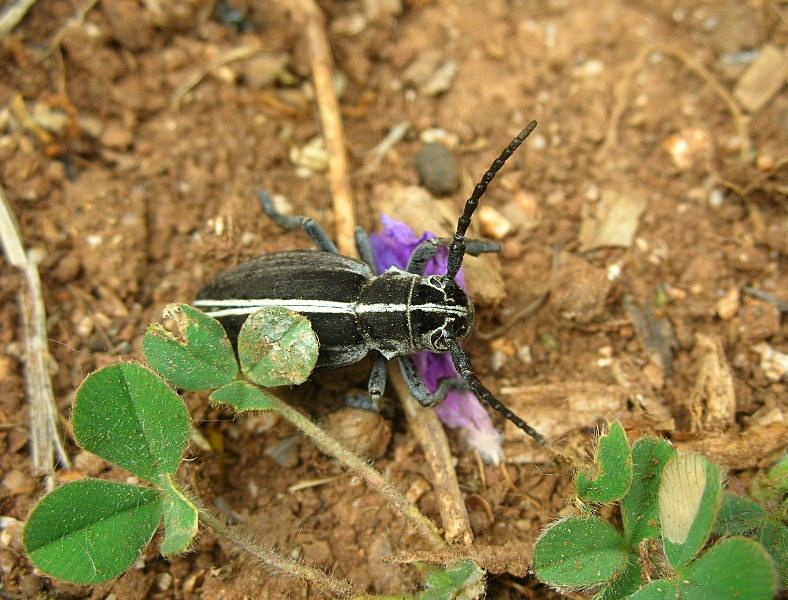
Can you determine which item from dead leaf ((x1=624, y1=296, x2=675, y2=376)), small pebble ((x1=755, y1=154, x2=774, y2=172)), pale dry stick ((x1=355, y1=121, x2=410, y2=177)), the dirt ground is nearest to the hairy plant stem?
the dirt ground

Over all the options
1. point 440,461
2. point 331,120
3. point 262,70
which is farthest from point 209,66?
point 440,461

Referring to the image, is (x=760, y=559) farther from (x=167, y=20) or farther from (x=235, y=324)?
(x=167, y=20)

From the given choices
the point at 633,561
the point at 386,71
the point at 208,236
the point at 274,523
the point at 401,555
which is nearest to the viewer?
the point at 633,561

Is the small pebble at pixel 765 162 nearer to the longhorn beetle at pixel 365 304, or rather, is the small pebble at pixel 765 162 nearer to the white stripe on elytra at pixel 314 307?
the longhorn beetle at pixel 365 304

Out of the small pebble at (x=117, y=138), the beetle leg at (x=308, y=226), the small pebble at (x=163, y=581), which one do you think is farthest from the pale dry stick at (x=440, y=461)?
the small pebble at (x=117, y=138)

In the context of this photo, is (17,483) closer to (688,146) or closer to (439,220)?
(439,220)

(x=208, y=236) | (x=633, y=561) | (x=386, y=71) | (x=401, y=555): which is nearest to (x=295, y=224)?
(x=208, y=236)
